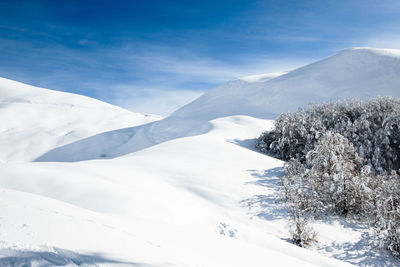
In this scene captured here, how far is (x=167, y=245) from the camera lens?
307 cm

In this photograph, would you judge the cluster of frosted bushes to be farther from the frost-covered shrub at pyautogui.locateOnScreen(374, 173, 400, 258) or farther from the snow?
the snow

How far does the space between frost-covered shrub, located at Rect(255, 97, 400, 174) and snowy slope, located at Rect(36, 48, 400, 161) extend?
10.9 meters

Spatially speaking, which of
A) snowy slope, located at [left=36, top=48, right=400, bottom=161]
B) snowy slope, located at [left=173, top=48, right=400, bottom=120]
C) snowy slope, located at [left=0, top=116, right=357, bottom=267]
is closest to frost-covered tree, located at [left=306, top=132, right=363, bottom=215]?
snowy slope, located at [left=0, top=116, right=357, bottom=267]

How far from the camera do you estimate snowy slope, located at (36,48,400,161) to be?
24856 millimetres

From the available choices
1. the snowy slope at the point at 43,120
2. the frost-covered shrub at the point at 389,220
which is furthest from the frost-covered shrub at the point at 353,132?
the snowy slope at the point at 43,120

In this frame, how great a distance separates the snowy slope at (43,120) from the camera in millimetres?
24489

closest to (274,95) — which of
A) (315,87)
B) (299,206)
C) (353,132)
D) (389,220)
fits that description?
(315,87)

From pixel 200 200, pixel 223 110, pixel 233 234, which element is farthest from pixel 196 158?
pixel 223 110

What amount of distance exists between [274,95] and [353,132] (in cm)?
1806

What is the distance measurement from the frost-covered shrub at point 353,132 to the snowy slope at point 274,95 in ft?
35.7

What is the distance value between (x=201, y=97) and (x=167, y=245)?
118ft

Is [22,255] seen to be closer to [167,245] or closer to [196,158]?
[167,245]

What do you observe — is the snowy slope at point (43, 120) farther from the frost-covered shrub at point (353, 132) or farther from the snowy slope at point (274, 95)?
the frost-covered shrub at point (353, 132)

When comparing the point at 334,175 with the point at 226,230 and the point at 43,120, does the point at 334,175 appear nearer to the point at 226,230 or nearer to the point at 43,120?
the point at 226,230
